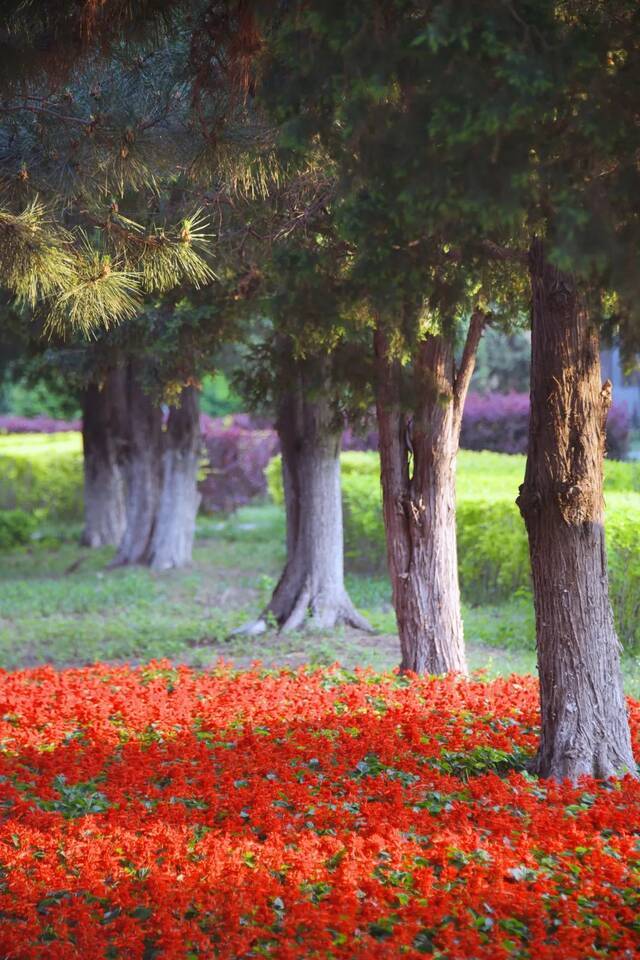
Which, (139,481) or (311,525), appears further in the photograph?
(139,481)

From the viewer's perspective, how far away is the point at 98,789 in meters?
5.10

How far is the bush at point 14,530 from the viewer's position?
19.4 meters

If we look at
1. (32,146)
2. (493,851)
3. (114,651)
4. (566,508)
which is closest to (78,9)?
(32,146)

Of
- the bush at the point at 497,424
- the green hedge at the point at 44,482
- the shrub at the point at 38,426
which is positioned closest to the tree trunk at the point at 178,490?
the green hedge at the point at 44,482

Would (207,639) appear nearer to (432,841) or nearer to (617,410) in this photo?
(432,841)

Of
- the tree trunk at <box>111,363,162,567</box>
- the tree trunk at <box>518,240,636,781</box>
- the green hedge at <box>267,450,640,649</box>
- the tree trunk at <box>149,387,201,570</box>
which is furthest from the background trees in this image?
the tree trunk at <box>111,363,162,567</box>

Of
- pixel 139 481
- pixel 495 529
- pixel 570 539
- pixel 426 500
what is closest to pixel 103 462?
pixel 139 481

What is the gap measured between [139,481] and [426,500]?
901cm

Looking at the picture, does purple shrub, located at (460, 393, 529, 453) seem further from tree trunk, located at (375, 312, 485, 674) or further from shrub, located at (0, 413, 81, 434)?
tree trunk, located at (375, 312, 485, 674)

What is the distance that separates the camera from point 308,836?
14.0 feet

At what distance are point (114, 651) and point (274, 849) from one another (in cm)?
601

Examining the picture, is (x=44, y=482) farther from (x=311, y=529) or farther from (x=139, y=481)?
(x=311, y=529)

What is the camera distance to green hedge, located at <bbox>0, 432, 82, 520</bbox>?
23062 millimetres

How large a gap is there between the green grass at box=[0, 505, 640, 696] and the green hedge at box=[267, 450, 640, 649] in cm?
36
